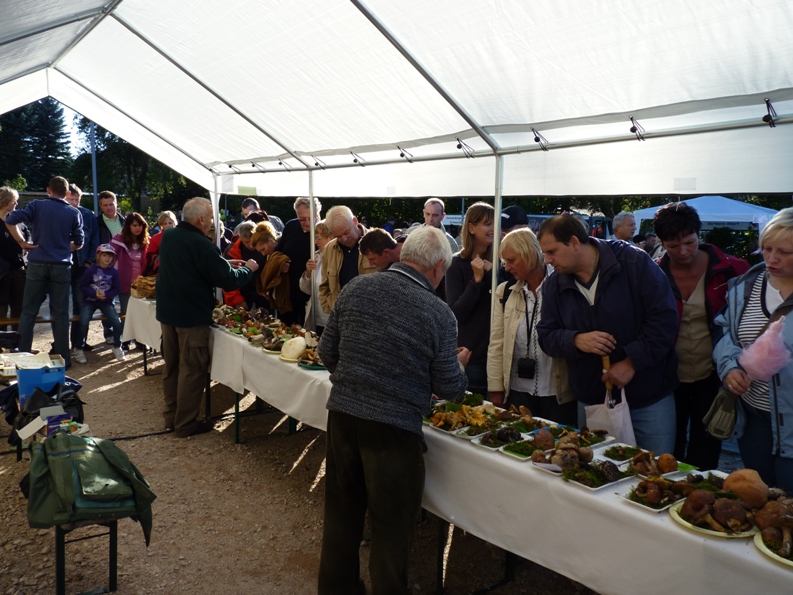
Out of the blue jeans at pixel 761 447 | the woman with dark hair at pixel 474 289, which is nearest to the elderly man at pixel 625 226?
the woman with dark hair at pixel 474 289

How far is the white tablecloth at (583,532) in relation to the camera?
169 centimetres

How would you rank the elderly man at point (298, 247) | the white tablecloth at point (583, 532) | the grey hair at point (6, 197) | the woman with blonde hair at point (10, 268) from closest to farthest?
the white tablecloth at point (583, 532) → the elderly man at point (298, 247) → the grey hair at point (6, 197) → the woman with blonde hair at point (10, 268)

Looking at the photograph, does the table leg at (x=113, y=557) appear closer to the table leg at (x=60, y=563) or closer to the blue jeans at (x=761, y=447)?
the table leg at (x=60, y=563)

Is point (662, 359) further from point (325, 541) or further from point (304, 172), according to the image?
point (304, 172)

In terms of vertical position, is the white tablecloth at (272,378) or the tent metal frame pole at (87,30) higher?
the tent metal frame pole at (87,30)

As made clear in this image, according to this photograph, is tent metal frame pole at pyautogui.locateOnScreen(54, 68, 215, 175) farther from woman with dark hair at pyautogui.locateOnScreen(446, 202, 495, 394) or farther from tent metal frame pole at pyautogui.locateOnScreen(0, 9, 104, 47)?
woman with dark hair at pyautogui.locateOnScreen(446, 202, 495, 394)

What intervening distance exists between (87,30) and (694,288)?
17.5ft

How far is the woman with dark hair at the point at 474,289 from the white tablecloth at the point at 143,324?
3.62 metres

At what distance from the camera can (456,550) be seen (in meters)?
3.25

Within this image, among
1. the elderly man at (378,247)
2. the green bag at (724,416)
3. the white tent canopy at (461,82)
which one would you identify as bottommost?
the green bag at (724,416)

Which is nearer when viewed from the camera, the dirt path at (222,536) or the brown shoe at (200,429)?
the dirt path at (222,536)

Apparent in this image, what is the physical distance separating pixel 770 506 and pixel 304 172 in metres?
4.93

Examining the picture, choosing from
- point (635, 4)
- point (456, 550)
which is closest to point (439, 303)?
point (635, 4)

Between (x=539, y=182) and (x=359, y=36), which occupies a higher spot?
(x=359, y=36)
